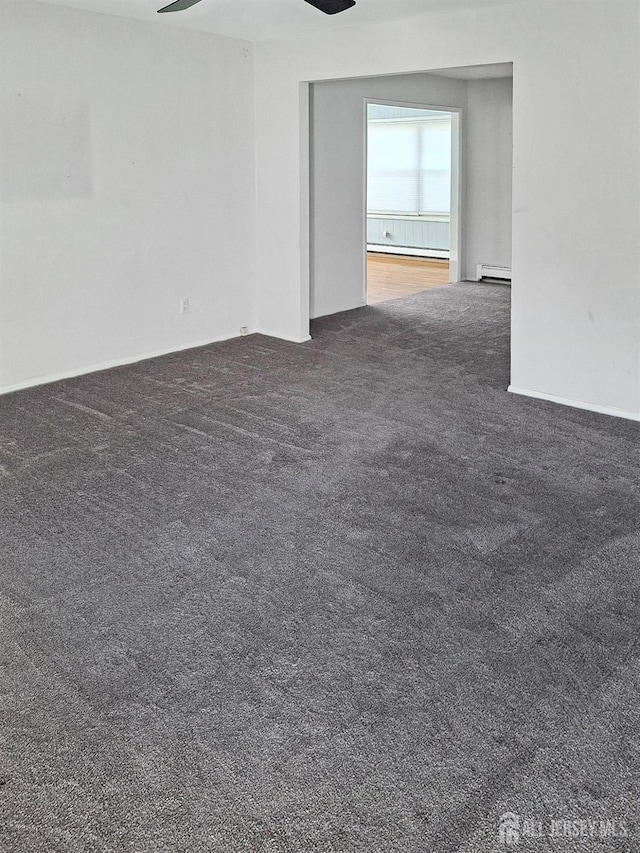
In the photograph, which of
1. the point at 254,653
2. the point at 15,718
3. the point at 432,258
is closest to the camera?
the point at 15,718

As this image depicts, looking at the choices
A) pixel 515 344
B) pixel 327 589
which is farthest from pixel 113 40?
pixel 327 589

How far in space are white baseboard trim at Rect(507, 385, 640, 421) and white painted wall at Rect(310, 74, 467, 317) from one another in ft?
9.19

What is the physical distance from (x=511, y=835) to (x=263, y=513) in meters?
1.89

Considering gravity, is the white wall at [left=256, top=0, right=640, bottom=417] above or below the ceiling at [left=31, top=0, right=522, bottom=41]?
below

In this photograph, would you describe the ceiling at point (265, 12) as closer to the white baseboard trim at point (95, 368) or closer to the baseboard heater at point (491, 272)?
the white baseboard trim at point (95, 368)

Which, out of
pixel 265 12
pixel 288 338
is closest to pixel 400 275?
pixel 288 338

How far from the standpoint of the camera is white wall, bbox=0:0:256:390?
5.05 meters

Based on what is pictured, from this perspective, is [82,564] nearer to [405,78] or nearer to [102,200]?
[102,200]

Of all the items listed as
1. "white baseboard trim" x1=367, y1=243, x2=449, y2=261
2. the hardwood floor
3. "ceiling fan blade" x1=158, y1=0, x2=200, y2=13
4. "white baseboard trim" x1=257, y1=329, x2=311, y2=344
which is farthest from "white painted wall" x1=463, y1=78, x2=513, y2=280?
"ceiling fan blade" x1=158, y1=0, x2=200, y2=13

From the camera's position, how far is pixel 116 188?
5.57m

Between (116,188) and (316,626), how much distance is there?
392 cm

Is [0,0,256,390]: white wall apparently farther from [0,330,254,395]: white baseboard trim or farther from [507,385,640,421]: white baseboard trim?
[507,385,640,421]: white baseboard trim

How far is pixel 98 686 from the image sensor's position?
237 centimetres

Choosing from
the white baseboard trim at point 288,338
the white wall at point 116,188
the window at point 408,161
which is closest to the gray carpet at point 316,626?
the white wall at point 116,188
